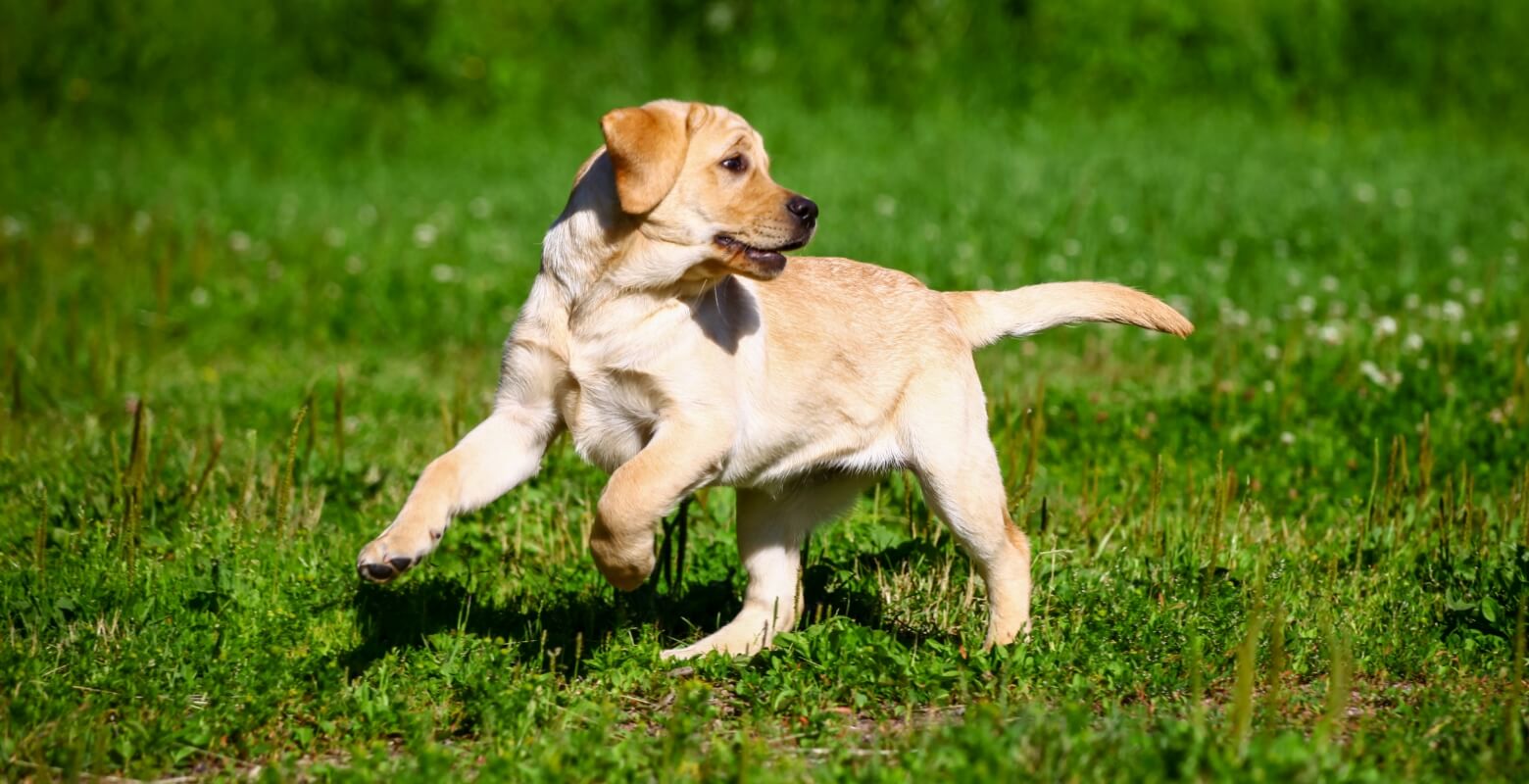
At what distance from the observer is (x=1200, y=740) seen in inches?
122

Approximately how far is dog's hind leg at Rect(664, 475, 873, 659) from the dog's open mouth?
2.69 ft

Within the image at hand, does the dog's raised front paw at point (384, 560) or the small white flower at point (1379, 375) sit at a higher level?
the small white flower at point (1379, 375)

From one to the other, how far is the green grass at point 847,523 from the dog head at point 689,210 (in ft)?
3.35

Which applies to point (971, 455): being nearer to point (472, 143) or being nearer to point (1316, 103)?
point (472, 143)

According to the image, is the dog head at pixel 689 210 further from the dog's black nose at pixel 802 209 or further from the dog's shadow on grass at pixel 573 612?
the dog's shadow on grass at pixel 573 612

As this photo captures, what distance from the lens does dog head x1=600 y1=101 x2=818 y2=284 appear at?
3898 mm

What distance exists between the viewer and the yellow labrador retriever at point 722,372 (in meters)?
3.88

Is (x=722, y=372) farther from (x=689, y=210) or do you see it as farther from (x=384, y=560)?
(x=384, y=560)

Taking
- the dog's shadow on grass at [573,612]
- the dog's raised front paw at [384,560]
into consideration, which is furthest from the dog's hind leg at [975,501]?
the dog's raised front paw at [384,560]

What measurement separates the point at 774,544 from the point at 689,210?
111 centimetres

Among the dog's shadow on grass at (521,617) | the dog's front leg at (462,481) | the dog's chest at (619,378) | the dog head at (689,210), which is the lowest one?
the dog's shadow on grass at (521,617)

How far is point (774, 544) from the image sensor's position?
14.9ft

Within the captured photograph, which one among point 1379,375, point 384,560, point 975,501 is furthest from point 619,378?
point 1379,375

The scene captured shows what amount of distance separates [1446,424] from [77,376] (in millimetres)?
5825
